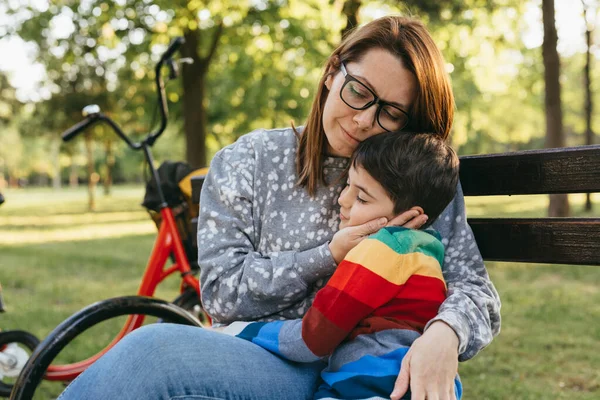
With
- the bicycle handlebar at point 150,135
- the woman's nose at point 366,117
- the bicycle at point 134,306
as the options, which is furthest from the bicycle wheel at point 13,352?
the woman's nose at point 366,117

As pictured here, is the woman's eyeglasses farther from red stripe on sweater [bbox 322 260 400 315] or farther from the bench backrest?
red stripe on sweater [bbox 322 260 400 315]

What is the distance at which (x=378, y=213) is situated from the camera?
1769 mm

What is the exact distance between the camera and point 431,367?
5.15 ft

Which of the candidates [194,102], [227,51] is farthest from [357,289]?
[227,51]

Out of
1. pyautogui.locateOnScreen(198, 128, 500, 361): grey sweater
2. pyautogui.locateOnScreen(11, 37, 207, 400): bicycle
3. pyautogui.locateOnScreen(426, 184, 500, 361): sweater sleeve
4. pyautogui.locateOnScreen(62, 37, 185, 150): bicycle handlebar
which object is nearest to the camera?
pyautogui.locateOnScreen(426, 184, 500, 361): sweater sleeve

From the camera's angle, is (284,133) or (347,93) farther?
(284,133)

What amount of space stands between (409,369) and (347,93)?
83 centimetres

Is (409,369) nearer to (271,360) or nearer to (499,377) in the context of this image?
(271,360)

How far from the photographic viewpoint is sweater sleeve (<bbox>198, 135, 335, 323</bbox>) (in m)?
1.85

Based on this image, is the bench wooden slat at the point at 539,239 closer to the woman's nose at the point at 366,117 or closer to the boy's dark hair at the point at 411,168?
the boy's dark hair at the point at 411,168

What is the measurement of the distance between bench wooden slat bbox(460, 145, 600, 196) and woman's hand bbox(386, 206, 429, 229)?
435 mm

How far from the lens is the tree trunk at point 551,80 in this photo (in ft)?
33.3

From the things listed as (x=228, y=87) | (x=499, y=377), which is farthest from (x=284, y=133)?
(x=228, y=87)

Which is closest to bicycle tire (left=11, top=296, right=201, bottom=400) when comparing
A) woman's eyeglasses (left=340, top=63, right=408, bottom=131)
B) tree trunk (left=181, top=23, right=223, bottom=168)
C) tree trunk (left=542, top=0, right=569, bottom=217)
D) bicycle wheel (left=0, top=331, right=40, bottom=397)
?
woman's eyeglasses (left=340, top=63, right=408, bottom=131)
